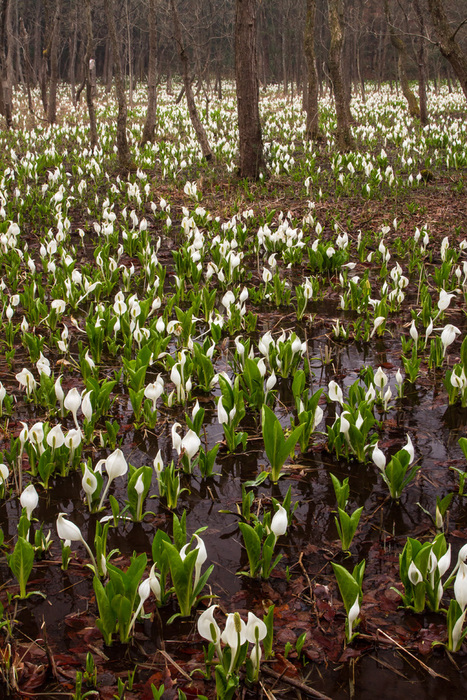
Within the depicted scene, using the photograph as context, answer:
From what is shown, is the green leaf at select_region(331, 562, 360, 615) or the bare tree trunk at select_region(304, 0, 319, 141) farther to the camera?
the bare tree trunk at select_region(304, 0, 319, 141)

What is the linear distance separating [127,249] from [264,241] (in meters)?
1.47

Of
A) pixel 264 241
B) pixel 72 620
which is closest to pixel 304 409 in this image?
pixel 72 620

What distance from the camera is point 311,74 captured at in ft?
40.6

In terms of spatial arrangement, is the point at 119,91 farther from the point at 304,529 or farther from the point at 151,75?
the point at 304,529

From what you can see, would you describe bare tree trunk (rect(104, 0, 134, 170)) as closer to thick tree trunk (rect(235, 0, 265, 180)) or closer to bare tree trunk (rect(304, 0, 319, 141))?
thick tree trunk (rect(235, 0, 265, 180))

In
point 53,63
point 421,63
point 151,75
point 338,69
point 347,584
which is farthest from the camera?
point 53,63

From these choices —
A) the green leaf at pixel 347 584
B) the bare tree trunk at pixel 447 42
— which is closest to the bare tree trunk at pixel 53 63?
the bare tree trunk at pixel 447 42

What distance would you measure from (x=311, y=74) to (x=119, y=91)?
465cm

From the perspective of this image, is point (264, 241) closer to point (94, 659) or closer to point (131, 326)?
point (131, 326)

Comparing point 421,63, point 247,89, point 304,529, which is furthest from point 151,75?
point 304,529

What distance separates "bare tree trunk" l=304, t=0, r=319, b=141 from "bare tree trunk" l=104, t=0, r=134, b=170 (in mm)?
4372

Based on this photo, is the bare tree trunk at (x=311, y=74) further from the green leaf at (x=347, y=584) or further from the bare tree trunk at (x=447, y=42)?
the green leaf at (x=347, y=584)

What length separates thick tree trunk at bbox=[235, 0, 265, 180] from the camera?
27.6ft

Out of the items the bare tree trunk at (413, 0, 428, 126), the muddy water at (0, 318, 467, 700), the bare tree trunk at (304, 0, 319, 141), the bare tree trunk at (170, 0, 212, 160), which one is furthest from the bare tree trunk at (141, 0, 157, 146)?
the muddy water at (0, 318, 467, 700)
